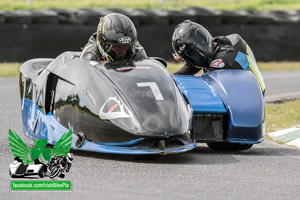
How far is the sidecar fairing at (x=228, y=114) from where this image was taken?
22.0 feet

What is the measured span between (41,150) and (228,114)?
1.94m

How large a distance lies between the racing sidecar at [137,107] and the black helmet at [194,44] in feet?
1.22

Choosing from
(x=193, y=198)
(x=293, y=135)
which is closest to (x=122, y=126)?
(x=193, y=198)

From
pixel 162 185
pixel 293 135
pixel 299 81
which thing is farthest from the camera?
pixel 299 81

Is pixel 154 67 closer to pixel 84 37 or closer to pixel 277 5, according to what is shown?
pixel 84 37

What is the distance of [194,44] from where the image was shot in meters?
7.78

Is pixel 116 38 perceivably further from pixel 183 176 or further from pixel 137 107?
pixel 183 176

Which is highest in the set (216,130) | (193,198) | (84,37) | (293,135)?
(193,198)

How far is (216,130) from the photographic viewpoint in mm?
6781

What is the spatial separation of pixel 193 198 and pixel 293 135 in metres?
3.55

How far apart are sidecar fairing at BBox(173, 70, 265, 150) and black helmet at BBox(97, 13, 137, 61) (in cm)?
71

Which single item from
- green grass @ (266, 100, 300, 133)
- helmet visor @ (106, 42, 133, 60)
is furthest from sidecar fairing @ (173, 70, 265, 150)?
green grass @ (266, 100, 300, 133)

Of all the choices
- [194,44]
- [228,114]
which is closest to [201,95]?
[228,114]
